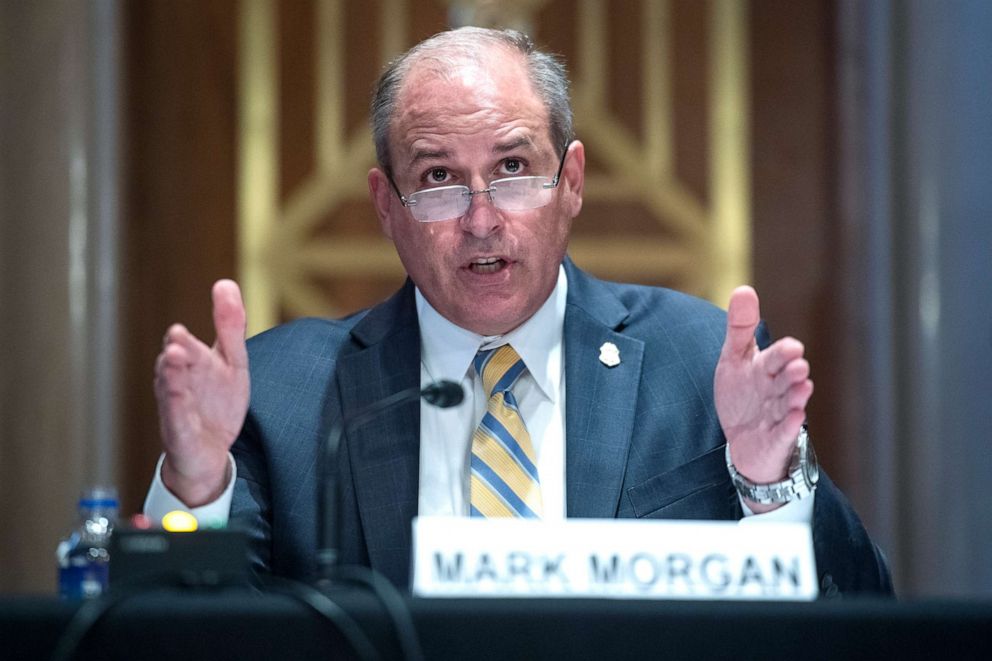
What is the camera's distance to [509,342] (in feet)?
8.31

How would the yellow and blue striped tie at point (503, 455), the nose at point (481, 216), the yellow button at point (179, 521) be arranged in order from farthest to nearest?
the nose at point (481, 216)
the yellow and blue striped tie at point (503, 455)
the yellow button at point (179, 521)

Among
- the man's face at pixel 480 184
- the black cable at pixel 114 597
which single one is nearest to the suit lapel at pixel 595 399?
the man's face at pixel 480 184

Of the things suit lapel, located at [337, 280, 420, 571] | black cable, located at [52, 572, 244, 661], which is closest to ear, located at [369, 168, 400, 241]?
suit lapel, located at [337, 280, 420, 571]

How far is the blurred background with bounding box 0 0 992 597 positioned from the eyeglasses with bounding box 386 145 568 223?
173 centimetres

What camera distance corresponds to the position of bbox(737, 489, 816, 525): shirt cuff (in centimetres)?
211

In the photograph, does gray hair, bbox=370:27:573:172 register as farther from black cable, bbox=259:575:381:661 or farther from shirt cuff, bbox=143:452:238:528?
black cable, bbox=259:575:381:661

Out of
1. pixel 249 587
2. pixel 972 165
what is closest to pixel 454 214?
pixel 249 587

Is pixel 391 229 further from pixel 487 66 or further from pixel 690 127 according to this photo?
pixel 690 127

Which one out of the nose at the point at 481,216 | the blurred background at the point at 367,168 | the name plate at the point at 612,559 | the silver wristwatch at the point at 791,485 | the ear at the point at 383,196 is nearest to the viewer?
the name plate at the point at 612,559

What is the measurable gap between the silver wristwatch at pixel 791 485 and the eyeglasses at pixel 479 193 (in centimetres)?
62

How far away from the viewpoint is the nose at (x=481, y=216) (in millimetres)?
2424

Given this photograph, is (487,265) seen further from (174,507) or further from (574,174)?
(174,507)

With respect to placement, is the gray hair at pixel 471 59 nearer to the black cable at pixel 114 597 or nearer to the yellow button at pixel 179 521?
the yellow button at pixel 179 521

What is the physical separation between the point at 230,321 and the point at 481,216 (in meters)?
0.57
